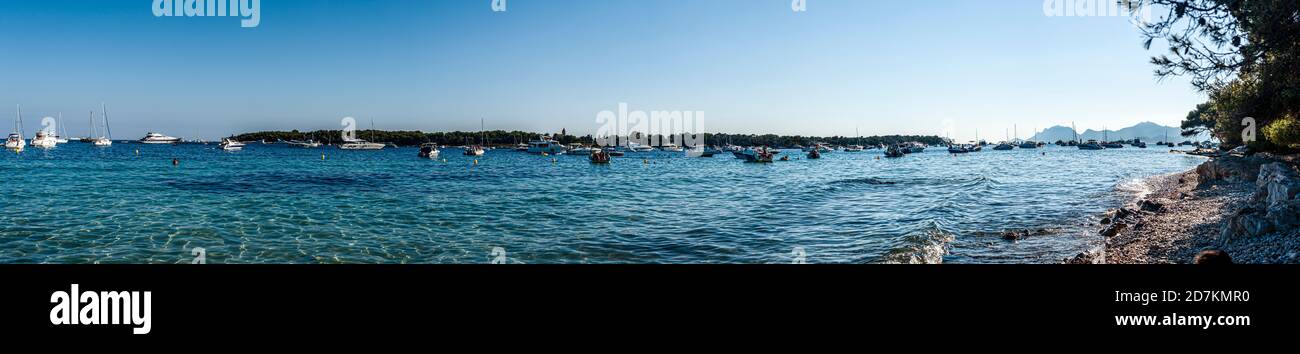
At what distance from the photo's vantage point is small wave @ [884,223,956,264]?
16438 millimetres

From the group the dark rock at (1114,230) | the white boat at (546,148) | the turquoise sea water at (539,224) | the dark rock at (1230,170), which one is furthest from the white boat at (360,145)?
the dark rock at (1114,230)

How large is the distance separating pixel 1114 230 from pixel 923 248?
6.65 m

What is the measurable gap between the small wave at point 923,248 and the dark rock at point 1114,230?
4.37 m

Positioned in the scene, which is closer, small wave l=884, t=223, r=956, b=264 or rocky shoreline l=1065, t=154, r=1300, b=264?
rocky shoreline l=1065, t=154, r=1300, b=264

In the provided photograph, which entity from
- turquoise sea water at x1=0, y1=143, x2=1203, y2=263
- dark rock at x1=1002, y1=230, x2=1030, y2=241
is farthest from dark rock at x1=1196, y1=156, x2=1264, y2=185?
dark rock at x1=1002, y1=230, x2=1030, y2=241

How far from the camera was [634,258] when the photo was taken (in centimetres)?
1728

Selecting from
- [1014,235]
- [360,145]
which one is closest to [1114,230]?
[1014,235]

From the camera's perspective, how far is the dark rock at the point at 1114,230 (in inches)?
743

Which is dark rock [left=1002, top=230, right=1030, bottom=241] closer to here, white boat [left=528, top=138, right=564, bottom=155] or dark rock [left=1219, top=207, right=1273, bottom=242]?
dark rock [left=1219, top=207, right=1273, bottom=242]

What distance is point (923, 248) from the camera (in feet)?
59.4

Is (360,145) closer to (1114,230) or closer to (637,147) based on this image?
(637,147)

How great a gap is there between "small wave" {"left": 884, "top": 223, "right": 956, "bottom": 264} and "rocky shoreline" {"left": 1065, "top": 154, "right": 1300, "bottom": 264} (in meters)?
3.24
